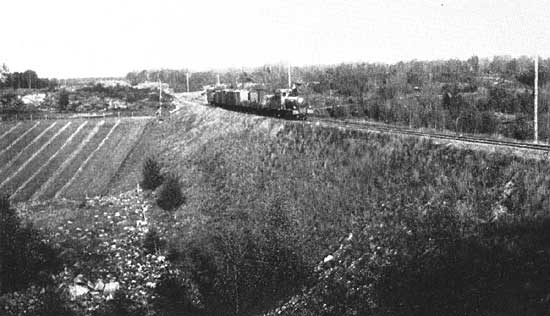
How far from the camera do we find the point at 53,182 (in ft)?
130

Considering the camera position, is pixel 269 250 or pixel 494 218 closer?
pixel 494 218

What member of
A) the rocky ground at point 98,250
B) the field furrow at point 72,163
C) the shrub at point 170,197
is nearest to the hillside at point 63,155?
the field furrow at point 72,163

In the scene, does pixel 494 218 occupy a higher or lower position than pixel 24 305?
higher

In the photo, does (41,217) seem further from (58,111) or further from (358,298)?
(58,111)

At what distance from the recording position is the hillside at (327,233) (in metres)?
12.7

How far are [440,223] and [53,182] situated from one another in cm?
3403

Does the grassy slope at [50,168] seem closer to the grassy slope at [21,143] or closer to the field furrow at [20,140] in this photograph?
the grassy slope at [21,143]

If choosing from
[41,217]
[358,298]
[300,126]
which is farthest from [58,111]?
[358,298]

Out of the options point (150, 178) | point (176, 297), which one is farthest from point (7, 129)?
point (176, 297)

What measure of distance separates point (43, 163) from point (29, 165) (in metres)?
1.19

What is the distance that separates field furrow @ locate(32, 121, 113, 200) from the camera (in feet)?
124

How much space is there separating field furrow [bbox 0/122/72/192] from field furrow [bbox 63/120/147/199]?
4451 millimetres

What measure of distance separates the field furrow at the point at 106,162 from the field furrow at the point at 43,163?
305 centimetres

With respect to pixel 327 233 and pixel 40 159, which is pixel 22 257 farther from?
pixel 40 159
